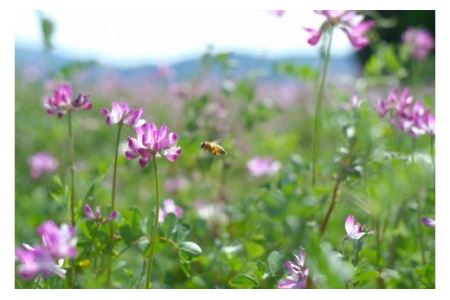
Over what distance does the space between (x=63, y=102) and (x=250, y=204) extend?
2.56 feet

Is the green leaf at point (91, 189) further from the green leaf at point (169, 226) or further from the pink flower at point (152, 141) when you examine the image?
the pink flower at point (152, 141)

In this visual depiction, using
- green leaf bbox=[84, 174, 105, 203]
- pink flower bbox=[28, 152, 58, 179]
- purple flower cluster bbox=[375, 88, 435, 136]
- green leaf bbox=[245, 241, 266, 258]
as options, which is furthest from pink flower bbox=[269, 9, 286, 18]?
pink flower bbox=[28, 152, 58, 179]

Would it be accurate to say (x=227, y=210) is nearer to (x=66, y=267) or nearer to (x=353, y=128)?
(x=353, y=128)

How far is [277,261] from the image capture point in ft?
4.59

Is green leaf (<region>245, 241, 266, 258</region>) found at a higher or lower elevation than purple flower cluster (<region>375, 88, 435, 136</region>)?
lower

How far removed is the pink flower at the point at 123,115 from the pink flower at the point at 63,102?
18 centimetres

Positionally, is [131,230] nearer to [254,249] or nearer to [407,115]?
[254,249]

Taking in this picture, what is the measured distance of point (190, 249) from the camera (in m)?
1.45

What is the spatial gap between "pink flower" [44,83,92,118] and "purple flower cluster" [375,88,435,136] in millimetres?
813

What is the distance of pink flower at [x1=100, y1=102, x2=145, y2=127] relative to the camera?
1463 millimetres

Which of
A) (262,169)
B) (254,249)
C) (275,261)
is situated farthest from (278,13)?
(275,261)

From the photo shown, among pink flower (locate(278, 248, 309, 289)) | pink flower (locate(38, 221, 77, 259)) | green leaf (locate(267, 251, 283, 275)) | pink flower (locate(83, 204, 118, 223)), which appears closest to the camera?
pink flower (locate(38, 221, 77, 259))

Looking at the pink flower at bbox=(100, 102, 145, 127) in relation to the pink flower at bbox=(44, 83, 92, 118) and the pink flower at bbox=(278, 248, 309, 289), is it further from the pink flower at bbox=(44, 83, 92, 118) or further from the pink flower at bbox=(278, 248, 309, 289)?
the pink flower at bbox=(278, 248, 309, 289)

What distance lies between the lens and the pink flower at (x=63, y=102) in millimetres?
1630
